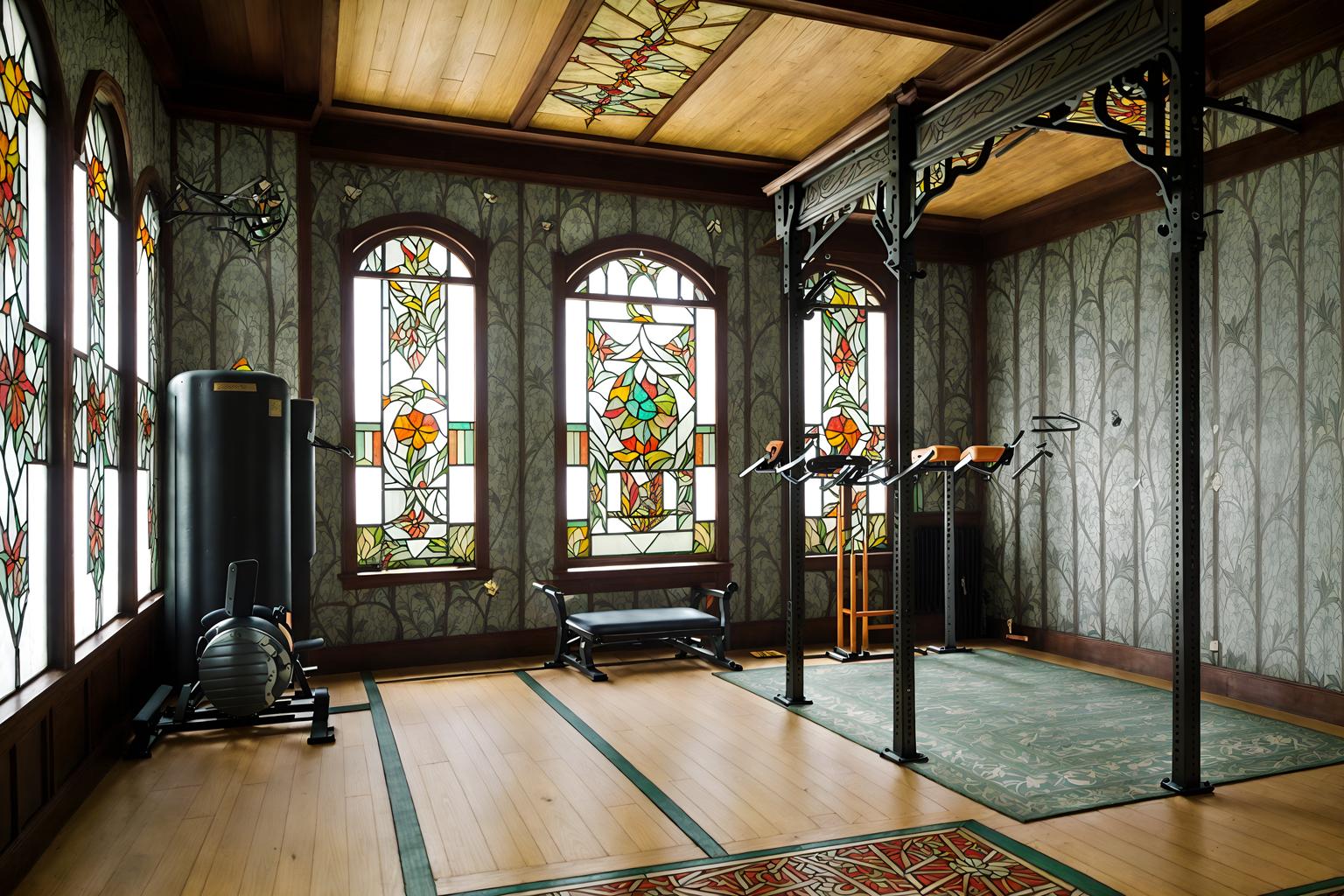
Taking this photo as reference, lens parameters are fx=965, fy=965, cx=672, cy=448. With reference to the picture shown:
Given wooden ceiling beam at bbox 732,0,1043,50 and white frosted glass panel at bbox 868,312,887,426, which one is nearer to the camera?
wooden ceiling beam at bbox 732,0,1043,50

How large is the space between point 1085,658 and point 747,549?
2567mm

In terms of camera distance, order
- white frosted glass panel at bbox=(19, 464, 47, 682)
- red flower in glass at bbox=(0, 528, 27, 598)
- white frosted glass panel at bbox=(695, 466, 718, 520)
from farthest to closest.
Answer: white frosted glass panel at bbox=(695, 466, 718, 520)
white frosted glass panel at bbox=(19, 464, 47, 682)
red flower in glass at bbox=(0, 528, 27, 598)

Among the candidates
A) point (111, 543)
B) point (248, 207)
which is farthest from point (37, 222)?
point (248, 207)

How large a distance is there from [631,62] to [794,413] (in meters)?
2.23

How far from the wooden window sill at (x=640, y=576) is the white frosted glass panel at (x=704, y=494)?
0.36 metres

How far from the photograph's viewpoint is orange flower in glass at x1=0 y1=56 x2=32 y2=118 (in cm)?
318

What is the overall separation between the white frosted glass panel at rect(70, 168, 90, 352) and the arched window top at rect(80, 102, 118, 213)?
0.10 m

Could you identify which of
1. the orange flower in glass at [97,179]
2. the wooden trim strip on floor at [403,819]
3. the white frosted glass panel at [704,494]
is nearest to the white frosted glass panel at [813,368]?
the white frosted glass panel at [704,494]

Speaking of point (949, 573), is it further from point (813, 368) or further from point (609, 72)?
point (609, 72)

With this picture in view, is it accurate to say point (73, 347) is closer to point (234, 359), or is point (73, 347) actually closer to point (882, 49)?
point (234, 359)

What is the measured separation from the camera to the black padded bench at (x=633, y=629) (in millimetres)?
6312

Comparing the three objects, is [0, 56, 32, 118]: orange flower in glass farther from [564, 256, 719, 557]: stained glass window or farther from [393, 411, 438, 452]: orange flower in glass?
[564, 256, 719, 557]: stained glass window

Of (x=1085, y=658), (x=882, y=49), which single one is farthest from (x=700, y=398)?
(x=1085, y=658)

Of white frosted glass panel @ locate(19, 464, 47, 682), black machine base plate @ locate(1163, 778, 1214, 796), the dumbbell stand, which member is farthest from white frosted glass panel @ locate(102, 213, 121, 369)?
the dumbbell stand
